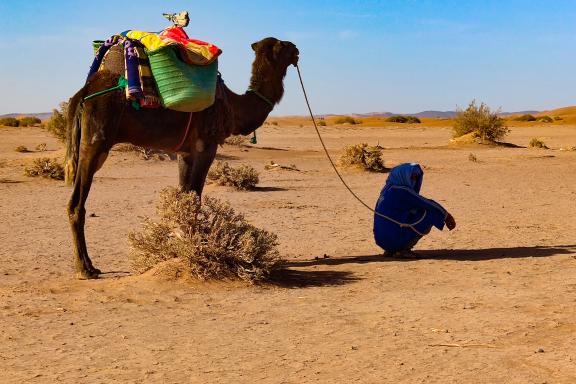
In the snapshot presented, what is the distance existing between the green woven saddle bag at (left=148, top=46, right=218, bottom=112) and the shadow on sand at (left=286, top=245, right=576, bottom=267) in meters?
2.45

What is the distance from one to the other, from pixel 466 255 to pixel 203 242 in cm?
402

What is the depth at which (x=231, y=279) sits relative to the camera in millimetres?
9172

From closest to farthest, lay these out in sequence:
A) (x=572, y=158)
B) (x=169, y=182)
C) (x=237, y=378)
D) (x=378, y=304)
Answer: (x=237, y=378) → (x=378, y=304) → (x=169, y=182) → (x=572, y=158)

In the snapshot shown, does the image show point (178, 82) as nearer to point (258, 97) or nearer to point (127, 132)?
point (127, 132)

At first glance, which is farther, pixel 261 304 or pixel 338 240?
pixel 338 240

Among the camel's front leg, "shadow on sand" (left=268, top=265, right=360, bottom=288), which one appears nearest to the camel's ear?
the camel's front leg

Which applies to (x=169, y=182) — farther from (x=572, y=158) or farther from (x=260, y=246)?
(x=572, y=158)

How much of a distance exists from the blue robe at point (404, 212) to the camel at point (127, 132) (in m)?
2.00

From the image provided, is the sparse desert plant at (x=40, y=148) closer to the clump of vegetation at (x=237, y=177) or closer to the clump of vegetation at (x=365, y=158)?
the clump of vegetation at (x=365, y=158)

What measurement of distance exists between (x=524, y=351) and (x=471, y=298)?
1991 millimetres

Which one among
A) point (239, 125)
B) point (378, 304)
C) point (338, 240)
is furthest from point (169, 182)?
point (378, 304)

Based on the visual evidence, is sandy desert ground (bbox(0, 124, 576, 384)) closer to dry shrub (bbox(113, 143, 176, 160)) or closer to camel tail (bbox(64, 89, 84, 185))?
camel tail (bbox(64, 89, 84, 185))

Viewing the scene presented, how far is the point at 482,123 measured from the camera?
3600 cm

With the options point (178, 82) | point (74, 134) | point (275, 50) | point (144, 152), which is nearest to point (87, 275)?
point (74, 134)
